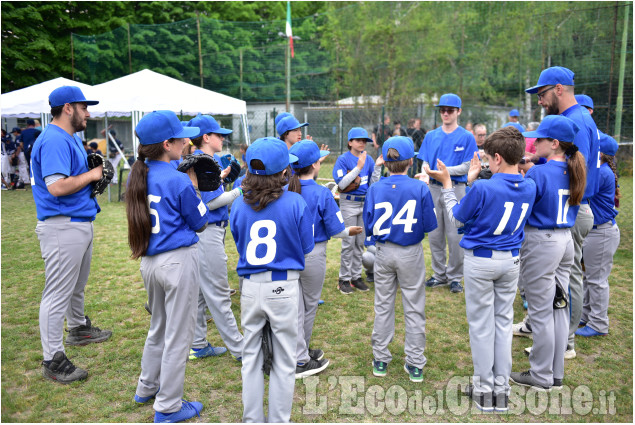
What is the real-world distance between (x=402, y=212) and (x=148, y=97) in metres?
10.3

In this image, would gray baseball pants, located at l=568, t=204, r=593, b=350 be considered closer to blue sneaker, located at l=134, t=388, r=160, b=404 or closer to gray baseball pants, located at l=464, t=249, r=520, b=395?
gray baseball pants, located at l=464, t=249, r=520, b=395

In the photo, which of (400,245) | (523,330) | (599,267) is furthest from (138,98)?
(599,267)

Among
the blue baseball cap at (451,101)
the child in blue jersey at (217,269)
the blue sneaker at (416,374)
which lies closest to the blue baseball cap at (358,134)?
the blue baseball cap at (451,101)

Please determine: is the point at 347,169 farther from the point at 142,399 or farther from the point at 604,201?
the point at 142,399

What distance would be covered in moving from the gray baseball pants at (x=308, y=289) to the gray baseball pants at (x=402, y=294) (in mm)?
526

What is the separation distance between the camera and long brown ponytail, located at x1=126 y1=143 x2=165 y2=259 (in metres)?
3.01

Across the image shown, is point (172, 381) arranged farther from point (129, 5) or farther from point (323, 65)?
point (129, 5)

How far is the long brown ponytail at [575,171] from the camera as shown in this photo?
350 cm

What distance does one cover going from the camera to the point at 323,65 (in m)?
22.8

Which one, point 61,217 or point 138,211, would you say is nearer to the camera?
point 138,211

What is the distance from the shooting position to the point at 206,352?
431 cm

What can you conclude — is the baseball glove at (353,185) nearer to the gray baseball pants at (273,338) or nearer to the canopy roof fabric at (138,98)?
the gray baseball pants at (273,338)

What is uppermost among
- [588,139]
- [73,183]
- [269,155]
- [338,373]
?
[588,139]

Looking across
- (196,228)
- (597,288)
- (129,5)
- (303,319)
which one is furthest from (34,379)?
(129,5)
